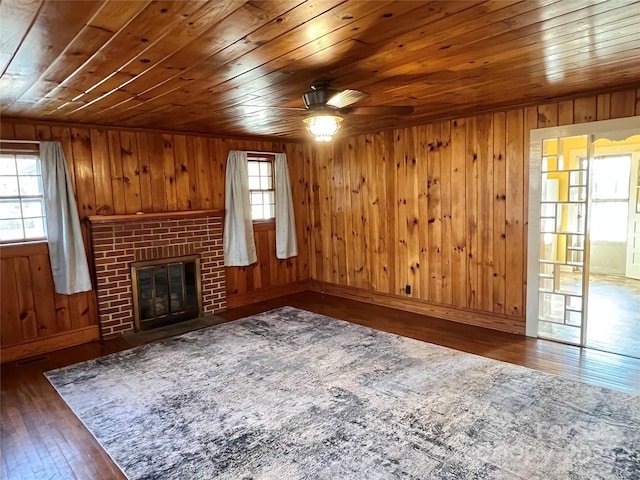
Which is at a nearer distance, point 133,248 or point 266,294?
point 133,248

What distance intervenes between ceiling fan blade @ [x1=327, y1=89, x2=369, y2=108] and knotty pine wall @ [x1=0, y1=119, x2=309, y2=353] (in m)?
3.07

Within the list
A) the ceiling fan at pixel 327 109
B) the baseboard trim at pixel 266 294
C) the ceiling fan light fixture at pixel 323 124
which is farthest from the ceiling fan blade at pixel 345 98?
the baseboard trim at pixel 266 294

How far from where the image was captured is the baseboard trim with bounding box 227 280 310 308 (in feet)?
18.8

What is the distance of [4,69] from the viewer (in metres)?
2.42

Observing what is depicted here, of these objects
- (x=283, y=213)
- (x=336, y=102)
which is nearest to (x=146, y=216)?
(x=283, y=213)

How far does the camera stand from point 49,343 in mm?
4242

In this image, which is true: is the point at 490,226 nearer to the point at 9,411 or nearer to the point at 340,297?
the point at 340,297

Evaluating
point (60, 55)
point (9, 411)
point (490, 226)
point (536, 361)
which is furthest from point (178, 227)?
point (536, 361)

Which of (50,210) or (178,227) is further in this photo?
(178,227)

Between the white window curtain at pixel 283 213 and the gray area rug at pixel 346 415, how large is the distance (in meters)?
2.27

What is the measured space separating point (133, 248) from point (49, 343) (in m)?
1.29

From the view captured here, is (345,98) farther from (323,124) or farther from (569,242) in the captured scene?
(569,242)

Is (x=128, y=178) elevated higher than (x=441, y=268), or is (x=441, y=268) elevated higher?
(x=128, y=178)

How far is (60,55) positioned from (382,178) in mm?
3955
